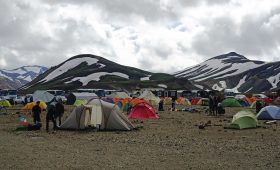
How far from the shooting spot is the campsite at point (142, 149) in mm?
15219

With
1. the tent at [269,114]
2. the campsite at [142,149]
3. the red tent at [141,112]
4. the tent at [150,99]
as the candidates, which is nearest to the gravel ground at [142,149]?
the campsite at [142,149]

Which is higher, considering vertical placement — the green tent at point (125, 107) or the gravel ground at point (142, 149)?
the green tent at point (125, 107)

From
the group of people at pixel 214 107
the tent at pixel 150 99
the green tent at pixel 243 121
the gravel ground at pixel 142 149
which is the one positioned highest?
the tent at pixel 150 99

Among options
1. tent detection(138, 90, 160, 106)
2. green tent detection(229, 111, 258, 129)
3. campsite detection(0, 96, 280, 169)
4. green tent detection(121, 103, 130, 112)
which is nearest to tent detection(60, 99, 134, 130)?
campsite detection(0, 96, 280, 169)

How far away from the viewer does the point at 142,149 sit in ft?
62.4

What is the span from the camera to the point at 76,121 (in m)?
28.0

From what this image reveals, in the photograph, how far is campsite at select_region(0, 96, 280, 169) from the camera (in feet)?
49.9

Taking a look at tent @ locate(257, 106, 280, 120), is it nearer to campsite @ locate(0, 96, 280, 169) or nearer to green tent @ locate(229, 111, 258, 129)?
green tent @ locate(229, 111, 258, 129)

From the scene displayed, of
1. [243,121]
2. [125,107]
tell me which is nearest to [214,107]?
[125,107]

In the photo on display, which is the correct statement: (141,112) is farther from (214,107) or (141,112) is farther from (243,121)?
(243,121)

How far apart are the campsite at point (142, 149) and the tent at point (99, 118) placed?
2.09 ft

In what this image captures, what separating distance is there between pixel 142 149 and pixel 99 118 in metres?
9.52

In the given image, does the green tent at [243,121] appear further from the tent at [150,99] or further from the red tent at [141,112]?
the tent at [150,99]

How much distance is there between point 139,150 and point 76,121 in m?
10.2
